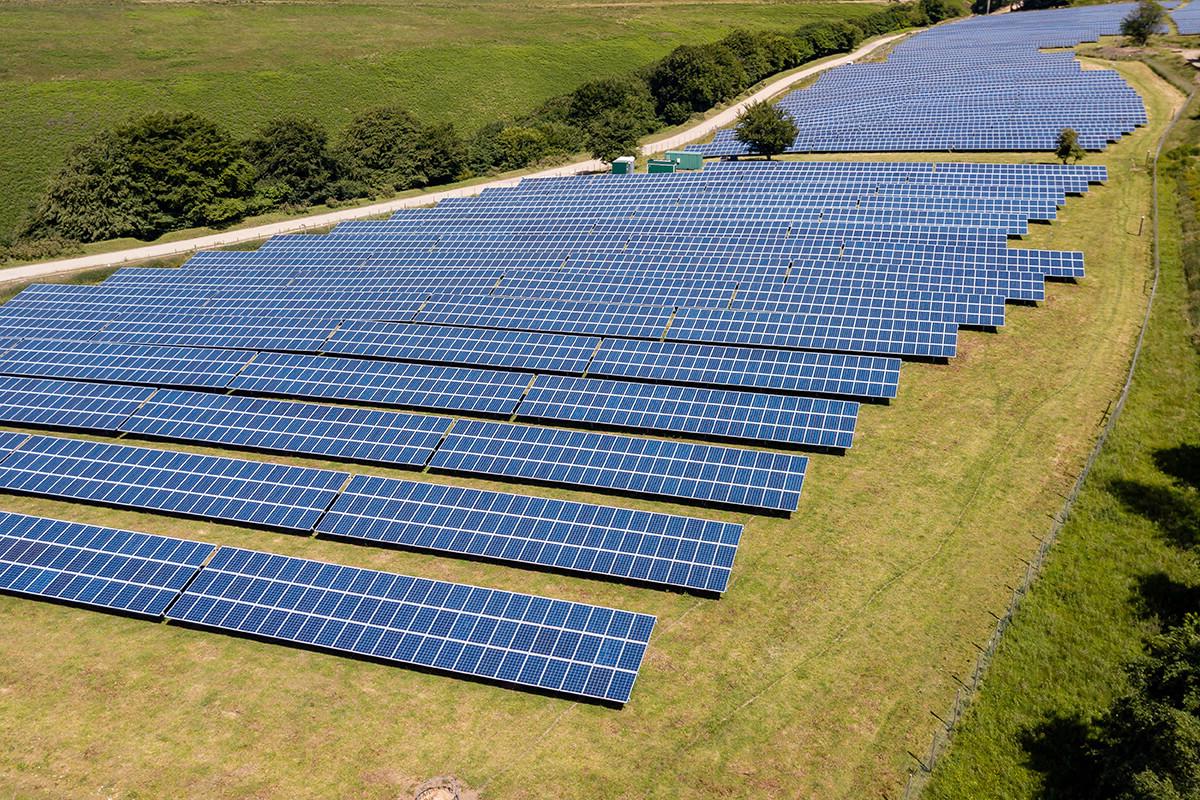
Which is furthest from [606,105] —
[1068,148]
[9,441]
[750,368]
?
[9,441]

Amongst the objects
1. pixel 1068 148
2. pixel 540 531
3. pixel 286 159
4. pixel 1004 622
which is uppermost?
pixel 1068 148

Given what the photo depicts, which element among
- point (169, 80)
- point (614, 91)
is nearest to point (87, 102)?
point (169, 80)

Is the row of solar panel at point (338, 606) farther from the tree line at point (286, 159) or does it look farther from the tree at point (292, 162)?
the tree at point (292, 162)

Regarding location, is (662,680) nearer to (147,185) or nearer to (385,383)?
(385,383)

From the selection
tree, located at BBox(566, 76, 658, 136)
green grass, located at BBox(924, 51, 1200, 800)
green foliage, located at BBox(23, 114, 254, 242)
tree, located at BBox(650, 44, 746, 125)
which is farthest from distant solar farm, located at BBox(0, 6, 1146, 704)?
tree, located at BBox(650, 44, 746, 125)

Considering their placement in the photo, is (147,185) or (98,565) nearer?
(98,565)

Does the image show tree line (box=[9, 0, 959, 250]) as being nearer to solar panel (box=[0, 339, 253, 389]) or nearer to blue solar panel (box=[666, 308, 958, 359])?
solar panel (box=[0, 339, 253, 389])

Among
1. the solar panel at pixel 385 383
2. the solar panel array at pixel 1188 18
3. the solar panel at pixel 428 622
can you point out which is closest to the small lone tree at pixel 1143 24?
the solar panel array at pixel 1188 18
